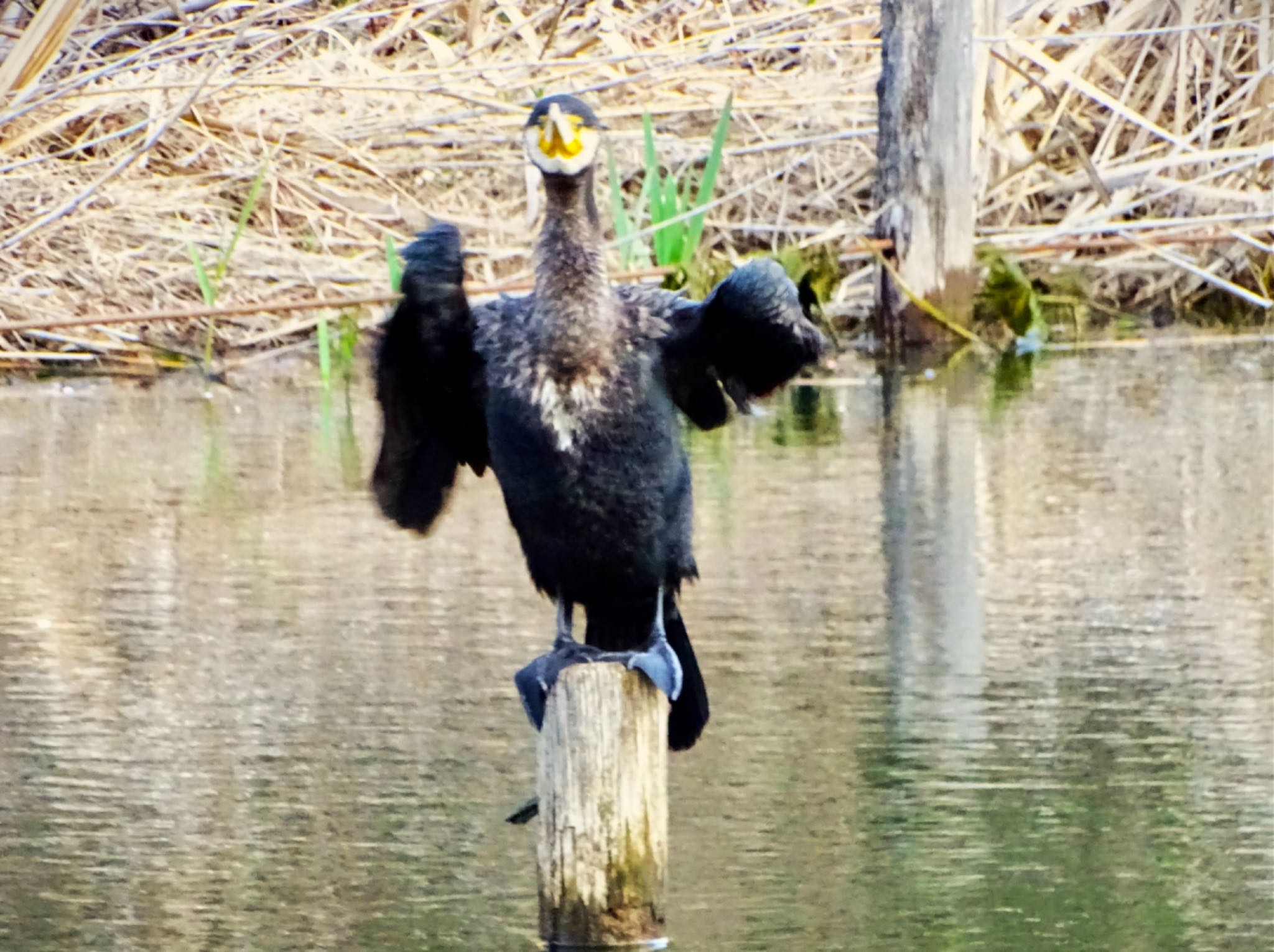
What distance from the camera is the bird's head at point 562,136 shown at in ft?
10.4

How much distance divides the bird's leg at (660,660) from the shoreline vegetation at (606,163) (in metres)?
4.12

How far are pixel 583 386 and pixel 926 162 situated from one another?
15.8ft

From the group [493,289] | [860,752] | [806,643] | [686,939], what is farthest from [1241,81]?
[686,939]

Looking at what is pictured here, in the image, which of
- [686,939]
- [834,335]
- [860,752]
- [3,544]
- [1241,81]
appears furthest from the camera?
[1241,81]

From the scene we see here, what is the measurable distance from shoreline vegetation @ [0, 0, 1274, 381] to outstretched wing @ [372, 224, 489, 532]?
13.0 feet

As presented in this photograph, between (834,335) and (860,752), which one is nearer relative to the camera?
(860,752)

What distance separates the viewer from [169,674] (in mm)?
4184

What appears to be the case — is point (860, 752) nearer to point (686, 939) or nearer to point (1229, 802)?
point (1229, 802)

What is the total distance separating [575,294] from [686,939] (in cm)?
92

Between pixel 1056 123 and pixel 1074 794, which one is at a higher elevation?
pixel 1056 123

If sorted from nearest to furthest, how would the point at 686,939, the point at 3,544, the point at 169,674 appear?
the point at 686,939, the point at 169,674, the point at 3,544

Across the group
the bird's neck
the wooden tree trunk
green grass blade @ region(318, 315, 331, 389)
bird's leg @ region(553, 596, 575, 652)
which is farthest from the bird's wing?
the wooden tree trunk

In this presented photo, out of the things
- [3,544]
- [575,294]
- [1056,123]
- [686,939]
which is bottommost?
[686,939]

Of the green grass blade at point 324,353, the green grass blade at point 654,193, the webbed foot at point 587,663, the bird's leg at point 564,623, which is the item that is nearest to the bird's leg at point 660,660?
the webbed foot at point 587,663
